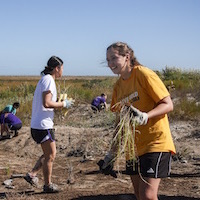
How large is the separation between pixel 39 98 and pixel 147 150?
1.92 m

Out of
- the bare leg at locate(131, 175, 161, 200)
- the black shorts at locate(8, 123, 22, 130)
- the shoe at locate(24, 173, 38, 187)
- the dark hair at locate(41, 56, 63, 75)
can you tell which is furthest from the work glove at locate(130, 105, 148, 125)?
the black shorts at locate(8, 123, 22, 130)

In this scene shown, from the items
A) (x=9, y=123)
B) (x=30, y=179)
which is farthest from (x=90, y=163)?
(x=9, y=123)

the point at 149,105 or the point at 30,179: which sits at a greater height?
the point at 149,105

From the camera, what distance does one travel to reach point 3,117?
9.01 meters

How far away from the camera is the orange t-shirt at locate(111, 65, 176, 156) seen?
9.31ft

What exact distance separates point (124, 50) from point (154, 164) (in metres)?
0.90

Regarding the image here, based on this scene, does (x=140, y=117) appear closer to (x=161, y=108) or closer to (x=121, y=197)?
(x=161, y=108)

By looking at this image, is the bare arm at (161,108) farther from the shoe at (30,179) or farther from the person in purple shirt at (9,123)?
the person in purple shirt at (9,123)

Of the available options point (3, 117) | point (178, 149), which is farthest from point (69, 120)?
point (178, 149)

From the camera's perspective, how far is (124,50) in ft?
9.75

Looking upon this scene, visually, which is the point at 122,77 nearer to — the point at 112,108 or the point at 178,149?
the point at 112,108

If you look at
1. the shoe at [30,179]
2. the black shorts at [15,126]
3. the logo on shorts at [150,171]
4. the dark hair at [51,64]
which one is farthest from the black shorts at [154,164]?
the black shorts at [15,126]

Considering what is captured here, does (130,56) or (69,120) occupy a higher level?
(130,56)

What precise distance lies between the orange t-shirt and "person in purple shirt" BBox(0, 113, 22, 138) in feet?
19.8
